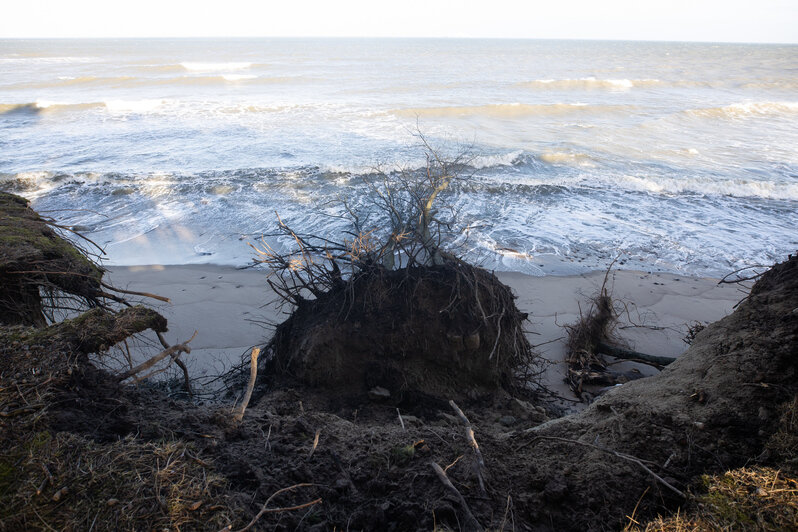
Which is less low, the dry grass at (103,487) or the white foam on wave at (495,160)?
the white foam on wave at (495,160)

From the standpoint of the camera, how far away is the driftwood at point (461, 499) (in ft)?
7.88

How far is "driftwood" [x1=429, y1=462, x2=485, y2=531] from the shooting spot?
7.88ft

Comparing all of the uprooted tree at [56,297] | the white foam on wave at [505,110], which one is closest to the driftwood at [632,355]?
the uprooted tree at [56,297]

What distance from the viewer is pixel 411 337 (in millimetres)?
4555

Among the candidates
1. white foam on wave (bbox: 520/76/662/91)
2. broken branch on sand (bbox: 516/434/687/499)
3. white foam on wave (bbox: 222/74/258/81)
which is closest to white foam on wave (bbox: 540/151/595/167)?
broken branch on sand (bbox: 516/434/687/499)

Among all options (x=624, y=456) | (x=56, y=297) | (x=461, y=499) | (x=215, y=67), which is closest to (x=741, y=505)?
(x=624, y=456)

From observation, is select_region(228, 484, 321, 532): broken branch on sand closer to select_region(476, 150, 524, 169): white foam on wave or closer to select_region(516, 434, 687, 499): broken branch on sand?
select_region(516, 434, 687, 499): broken branch on sand

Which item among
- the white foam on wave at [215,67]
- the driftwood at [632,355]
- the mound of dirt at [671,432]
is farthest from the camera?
the white foam on wave at [215,67]

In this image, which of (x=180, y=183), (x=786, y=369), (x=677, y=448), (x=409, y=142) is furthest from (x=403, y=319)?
(x=409, y=142)

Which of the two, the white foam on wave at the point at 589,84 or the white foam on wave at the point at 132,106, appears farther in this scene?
the white foam on wave at the point at 589,84

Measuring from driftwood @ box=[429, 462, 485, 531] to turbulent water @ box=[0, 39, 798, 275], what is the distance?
4.34 meters

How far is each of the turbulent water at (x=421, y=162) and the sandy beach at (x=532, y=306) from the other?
2.20 feet

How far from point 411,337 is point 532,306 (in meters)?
3.05

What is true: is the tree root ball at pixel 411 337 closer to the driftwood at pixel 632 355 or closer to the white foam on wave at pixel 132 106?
the driftwood at pixel 632 355
